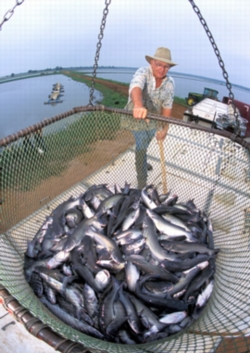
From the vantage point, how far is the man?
3.21 meters

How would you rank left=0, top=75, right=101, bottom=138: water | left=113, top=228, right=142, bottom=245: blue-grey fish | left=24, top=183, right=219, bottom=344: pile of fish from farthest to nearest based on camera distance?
left=0, top=75, right=101, bottom=138: water < left=113, top=228, right=142, bottom=245: blue-grey fish < left=24, top=183, right=219, bottom=344: pile of fish

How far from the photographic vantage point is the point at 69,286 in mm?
2154

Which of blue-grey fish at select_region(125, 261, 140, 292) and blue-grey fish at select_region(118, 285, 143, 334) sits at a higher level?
blue-grey fish at select_region(125, 261, 140, 292)

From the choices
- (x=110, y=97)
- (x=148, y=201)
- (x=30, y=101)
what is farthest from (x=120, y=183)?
(x=110, y=97)

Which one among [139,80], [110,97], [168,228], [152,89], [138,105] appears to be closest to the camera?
[168,228]

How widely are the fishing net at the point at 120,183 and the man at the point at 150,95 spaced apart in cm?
12

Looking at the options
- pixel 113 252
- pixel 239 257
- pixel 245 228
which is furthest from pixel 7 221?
pixel 245 228

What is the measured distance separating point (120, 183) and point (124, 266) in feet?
5.95

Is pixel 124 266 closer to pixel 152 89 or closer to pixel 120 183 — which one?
pixel 120 183

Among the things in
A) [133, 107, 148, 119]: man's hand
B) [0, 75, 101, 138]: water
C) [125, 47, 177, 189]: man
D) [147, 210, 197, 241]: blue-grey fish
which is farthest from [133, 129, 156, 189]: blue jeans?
[0, 75, 101, 138]: water

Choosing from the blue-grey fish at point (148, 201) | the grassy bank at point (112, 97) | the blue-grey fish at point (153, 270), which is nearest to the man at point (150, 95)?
the blue-grey fish at point (148, 201)

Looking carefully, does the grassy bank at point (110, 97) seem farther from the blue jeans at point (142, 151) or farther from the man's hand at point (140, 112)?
the man's hand at point (140, 112)

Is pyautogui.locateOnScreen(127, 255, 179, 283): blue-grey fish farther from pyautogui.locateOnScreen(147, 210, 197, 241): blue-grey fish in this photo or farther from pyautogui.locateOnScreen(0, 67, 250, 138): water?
pyautogui.locateOnScreen(0, 67, 250, 138): water

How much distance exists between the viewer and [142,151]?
3.76 metres
